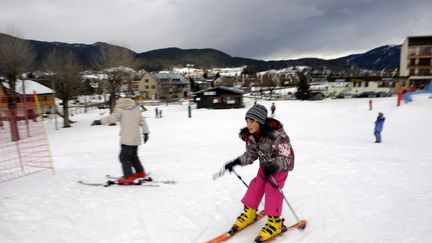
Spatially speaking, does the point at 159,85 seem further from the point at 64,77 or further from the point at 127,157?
the point at 127,157

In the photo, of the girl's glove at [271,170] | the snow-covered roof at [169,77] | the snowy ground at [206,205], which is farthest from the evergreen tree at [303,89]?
the girl's glove at [271,170]

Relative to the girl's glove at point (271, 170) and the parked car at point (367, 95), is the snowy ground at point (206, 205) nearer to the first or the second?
the girl's glove at point (271, 170)

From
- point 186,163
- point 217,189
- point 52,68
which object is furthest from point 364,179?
point 52,68

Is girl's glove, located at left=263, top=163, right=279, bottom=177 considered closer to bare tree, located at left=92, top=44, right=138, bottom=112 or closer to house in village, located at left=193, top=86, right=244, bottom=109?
bare tree, located at left=92, top=44, right=138, bottom=112

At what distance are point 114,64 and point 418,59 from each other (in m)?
64.7

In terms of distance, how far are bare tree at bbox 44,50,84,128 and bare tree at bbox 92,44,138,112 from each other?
3608 mm

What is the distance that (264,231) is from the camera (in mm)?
3547

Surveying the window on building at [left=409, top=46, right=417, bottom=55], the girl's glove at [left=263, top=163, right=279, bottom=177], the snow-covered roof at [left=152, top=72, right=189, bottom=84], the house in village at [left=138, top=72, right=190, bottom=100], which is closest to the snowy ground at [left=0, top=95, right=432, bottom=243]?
the girl's glove at [left=263, top=163, right=279, bottom=177]

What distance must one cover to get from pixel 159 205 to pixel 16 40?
2673 cm

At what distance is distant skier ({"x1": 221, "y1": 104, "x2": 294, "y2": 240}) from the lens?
3.46 m

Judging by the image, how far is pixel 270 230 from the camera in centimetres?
355

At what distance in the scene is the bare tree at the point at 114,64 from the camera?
111 ft

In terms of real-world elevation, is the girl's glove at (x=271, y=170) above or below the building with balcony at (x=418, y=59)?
below

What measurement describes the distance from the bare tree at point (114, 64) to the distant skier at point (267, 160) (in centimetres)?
3233
